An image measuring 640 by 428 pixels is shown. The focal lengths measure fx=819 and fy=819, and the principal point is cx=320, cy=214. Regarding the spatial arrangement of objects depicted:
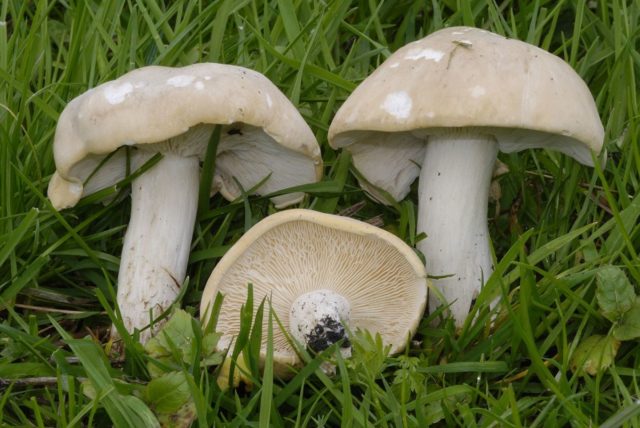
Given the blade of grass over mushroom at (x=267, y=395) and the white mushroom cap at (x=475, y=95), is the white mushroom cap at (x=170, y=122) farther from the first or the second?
Answer: the blade of grass over mushroom at (x=267, y=395)

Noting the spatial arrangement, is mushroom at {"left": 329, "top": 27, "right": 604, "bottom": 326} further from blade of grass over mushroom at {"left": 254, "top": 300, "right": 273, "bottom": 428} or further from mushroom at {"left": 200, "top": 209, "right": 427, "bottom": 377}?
blade of grass over mushroom at {"left": 254, "top": 300, "right": 273, "bottom": 428}

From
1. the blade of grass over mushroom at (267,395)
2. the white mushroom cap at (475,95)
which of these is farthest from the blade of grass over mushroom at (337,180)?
the blade of grass over mushroom at (267,395)

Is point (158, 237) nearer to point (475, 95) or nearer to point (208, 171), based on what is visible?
point (208, 171)

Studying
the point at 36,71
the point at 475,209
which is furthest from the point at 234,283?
the point at 36,71

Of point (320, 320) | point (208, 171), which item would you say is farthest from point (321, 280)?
point (208, 171)

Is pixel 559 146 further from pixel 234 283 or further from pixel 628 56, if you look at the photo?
pixel 234 283

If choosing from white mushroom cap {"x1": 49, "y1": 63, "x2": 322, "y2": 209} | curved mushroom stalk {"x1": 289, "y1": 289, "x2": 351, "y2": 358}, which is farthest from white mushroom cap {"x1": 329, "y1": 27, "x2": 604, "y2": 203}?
curved mushroom stalk {"x1": 289, "y1": 289, "x2": 351, "y2": 358}
